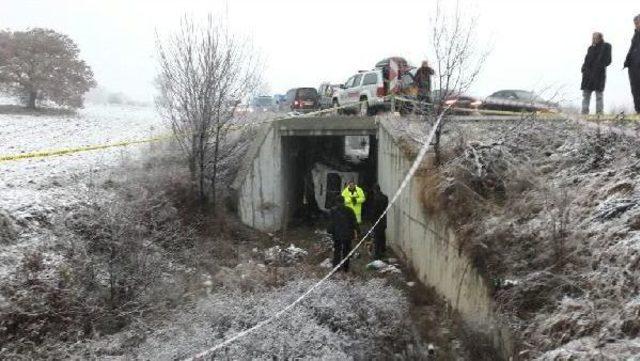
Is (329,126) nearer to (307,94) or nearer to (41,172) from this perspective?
(41,172)

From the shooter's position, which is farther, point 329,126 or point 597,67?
point 329,126

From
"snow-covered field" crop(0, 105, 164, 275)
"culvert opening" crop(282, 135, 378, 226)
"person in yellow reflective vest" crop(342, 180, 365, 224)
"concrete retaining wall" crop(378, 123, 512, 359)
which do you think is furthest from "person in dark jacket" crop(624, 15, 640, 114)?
"snow-covered field" crop(0, 105, 164, 275)

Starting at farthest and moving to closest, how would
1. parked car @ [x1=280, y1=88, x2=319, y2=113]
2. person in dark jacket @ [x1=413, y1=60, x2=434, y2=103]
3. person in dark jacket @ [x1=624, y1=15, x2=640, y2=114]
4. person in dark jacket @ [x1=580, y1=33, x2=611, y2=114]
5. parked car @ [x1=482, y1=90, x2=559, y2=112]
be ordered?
1. parked car @ [x1=280, y1=88, x2=319, y2=113]
2. parked car @ [x1=482, y1=90, x2=559, y2=112]
3. person in dark jacket @ [x1=413, y1=60, x2=434, y2=103]
4. person in dark jacket @ [x1=580, y1=33, x2=611, y2=114]
5. person in dark jacket @ [x1=624, y1=15, x2=640, y2=114]

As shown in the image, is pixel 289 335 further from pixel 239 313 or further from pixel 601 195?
pixel 601 195

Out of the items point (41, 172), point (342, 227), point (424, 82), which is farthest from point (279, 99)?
point (342, 227)

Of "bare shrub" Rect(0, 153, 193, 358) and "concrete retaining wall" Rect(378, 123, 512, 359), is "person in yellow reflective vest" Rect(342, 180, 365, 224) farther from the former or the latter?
"bare shrub" Rect(0, 153, 193, 358)

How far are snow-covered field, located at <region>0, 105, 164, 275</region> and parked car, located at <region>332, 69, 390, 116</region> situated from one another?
729cm

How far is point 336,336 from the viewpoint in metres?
7.18

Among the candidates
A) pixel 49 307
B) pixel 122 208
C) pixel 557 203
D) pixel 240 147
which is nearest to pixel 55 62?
pixel 240 147

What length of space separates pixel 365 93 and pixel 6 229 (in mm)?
11487

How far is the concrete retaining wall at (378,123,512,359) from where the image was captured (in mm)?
6680

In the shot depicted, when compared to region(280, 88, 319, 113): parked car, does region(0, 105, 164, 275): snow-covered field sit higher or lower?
lower

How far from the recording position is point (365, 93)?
17.2 metres

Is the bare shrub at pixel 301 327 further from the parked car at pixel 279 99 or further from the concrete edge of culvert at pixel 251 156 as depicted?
the parked car at pixel 279 99
